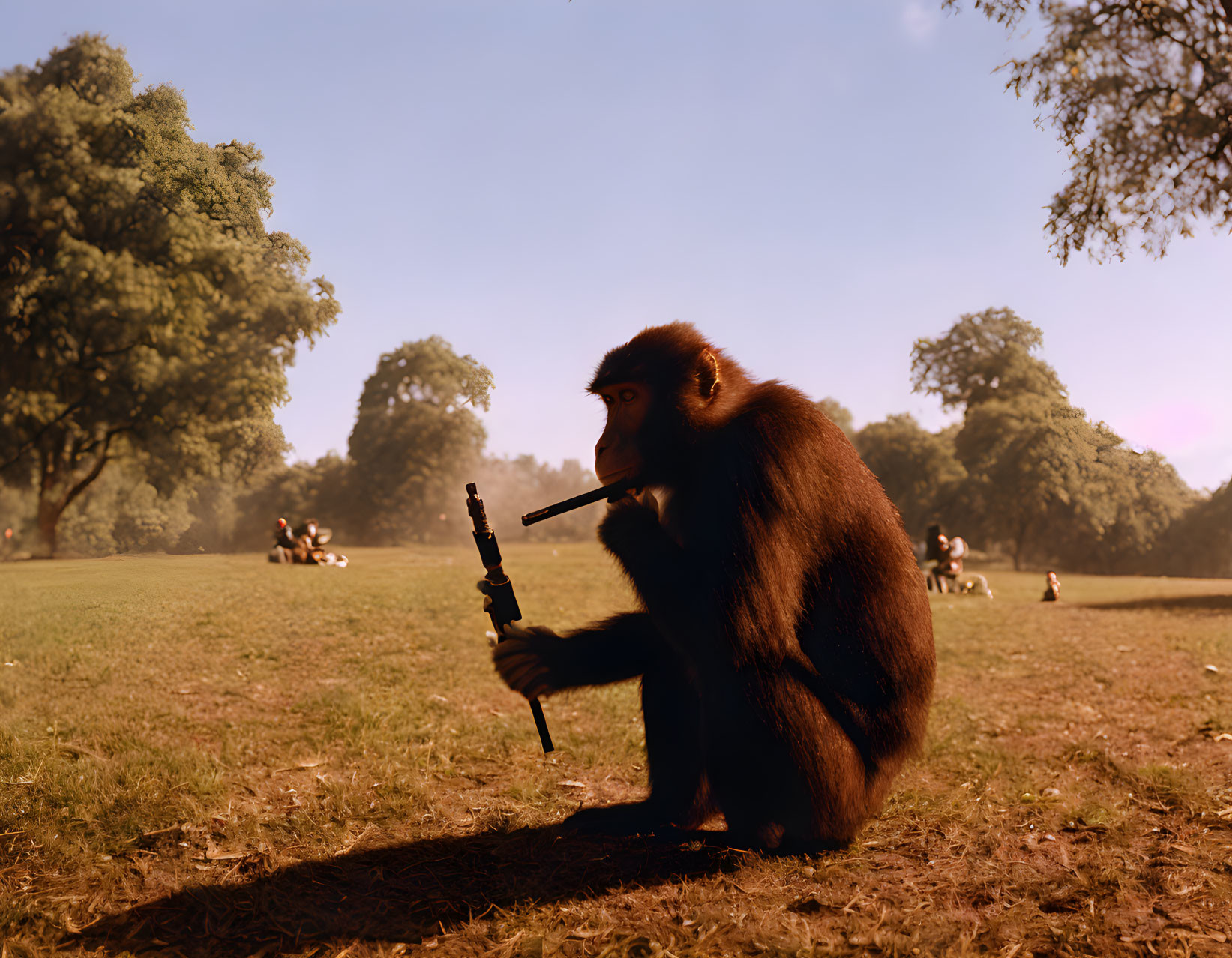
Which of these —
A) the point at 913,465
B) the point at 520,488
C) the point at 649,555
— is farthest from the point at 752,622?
the point at 913,465

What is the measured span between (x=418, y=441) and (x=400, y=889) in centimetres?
304

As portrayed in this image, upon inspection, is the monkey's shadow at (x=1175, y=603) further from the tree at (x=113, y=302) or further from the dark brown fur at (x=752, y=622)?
the tree at (x=113, y=302)

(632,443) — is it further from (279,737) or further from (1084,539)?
(1084,539)

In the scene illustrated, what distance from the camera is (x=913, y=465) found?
465 inches

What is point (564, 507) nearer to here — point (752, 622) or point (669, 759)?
point (752, 622)

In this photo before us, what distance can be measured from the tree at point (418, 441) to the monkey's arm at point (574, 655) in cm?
167

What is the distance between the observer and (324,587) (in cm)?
780

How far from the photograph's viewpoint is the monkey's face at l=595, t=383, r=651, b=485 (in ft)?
11.7

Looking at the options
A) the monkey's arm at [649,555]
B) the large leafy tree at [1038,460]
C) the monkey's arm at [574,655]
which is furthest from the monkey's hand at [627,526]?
the large leafy tree at [1038,460]

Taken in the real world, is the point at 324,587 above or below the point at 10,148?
below

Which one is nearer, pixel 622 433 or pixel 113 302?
pixel 622 433

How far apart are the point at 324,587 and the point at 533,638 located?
15.7 feet

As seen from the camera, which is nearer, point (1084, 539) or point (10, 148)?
point (10, 148)

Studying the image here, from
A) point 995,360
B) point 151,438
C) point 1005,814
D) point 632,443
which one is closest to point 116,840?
point 151,438
